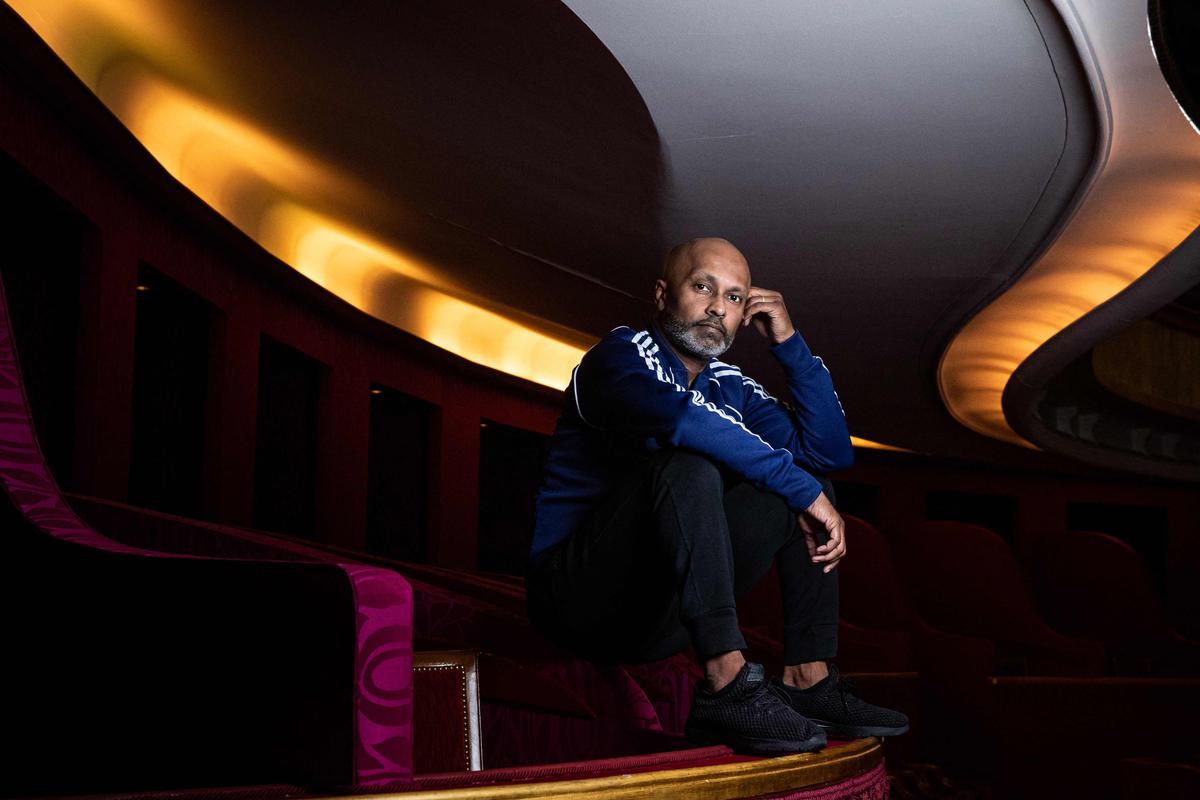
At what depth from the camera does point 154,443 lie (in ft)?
10.4

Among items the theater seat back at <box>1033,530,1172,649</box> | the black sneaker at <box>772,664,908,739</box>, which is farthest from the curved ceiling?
the theater seat back at <box>1033,530,1172,649</box>

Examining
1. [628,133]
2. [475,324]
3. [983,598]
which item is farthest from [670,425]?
[983,598]

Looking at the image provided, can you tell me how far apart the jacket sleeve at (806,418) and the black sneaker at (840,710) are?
1.15ft

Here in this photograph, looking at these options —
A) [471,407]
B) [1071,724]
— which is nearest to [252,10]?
[471,407]

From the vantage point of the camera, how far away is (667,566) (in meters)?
1.21

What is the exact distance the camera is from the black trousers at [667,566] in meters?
1.17

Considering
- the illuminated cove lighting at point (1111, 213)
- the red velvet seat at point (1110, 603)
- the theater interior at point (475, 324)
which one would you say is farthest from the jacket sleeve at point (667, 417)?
the red velvet seat at point (1110, 603)

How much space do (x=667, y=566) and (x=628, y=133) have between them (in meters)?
1.87

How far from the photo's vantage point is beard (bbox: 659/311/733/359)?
5.03ft

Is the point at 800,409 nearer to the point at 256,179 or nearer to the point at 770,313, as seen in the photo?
the point at 770,313

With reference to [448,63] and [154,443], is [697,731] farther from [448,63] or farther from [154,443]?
[154,443]

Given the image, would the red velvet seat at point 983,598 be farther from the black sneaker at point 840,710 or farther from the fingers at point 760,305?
the black sneaker at point 840,710

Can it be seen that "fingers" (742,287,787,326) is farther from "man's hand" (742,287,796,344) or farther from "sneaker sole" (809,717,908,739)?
"sneaker sole" (809,717,908,739)

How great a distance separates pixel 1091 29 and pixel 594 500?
1.52m
